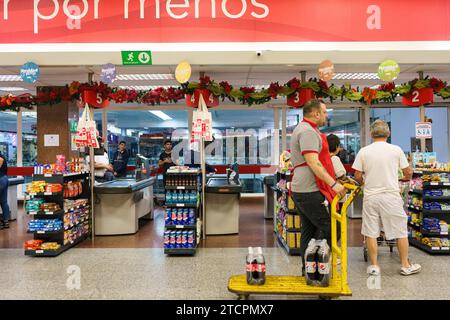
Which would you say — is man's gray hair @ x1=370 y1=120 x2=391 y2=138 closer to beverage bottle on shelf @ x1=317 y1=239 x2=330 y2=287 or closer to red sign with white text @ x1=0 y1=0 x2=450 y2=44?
beverage bottle on shelf @ x1=317 y1=239 x2=330 y2=287

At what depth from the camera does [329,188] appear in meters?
3.52

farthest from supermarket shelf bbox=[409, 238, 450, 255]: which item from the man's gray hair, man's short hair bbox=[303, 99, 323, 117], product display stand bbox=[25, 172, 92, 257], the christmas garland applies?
product display stand bbox=[25, 172, 92, 257]

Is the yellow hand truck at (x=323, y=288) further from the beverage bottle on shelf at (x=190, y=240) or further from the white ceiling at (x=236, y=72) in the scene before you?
→ the white ceiling at (x=236, y=72)

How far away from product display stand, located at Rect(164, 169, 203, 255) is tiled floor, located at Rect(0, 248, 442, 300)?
0.18m

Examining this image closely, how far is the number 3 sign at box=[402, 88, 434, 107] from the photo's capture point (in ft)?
19.2

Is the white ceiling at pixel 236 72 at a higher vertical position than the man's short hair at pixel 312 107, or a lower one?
higher

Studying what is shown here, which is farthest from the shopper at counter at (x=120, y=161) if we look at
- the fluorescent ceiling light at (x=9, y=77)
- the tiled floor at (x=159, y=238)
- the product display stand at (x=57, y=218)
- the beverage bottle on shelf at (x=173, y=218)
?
the beverage bottle on shelf at (x=173, y=218)

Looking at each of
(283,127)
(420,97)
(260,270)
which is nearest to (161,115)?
(283,127)

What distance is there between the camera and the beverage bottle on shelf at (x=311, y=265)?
3.40 m

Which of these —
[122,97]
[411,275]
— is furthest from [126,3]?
[411,275]

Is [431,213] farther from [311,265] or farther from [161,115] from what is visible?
[161,115]

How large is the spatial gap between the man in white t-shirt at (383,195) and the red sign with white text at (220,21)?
1.90 m

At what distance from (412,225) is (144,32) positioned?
483 cm

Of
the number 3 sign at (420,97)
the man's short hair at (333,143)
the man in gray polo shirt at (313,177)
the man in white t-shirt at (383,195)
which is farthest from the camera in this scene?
the number 3 sign at (420,97)
